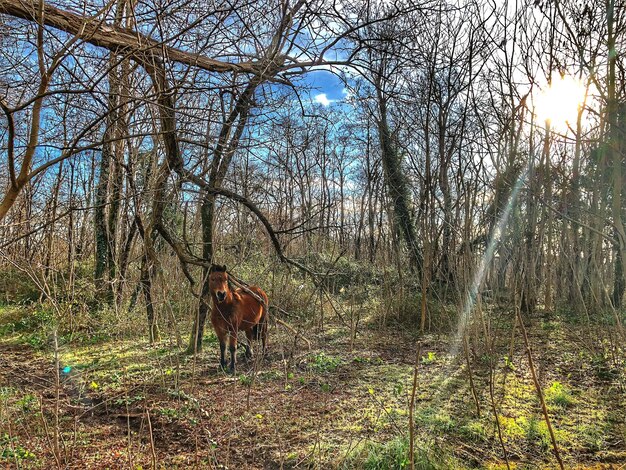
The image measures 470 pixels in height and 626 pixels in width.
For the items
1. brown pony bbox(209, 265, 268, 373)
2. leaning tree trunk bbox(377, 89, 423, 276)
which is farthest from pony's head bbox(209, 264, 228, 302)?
leaning tree trunk bbox(377, 89, 423, 276)

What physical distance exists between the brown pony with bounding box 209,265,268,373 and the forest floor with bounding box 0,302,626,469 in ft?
1.31

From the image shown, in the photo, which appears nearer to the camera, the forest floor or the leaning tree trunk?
the forest floor

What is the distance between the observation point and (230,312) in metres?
4.84

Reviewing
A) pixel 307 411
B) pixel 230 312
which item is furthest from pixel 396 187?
pixel 307 411

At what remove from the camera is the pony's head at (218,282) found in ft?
14.5

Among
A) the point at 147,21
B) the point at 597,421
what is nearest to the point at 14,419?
the point at 147,21

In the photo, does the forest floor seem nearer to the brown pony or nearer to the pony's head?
the brown pony

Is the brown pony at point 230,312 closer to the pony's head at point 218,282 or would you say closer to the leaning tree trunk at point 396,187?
the pony's head at point 218,282

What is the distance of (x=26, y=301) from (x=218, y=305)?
5.48 metres

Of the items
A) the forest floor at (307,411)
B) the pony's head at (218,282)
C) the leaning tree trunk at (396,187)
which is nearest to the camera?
the forest floor at (307,411)

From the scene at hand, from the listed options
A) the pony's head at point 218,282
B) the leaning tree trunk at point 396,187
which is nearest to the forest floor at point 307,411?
the pony's head at point 218,282

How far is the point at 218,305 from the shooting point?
4.79 m

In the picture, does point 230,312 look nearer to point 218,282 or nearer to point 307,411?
point 218,282

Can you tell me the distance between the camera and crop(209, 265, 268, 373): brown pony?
14.5 feet
